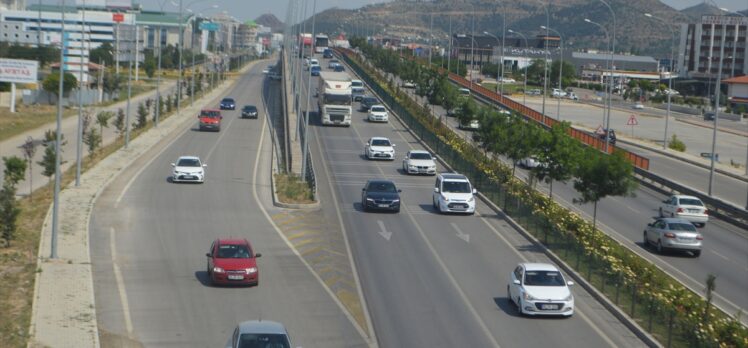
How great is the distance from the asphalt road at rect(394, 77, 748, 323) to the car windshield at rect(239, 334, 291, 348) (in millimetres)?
13511

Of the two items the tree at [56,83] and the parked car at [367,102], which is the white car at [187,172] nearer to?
the parked car at [367,102]

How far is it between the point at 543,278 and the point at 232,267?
7.78 metres

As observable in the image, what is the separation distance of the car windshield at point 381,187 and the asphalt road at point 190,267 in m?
4.01

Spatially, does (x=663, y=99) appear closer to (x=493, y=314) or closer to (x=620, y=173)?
(x=620, y=173)

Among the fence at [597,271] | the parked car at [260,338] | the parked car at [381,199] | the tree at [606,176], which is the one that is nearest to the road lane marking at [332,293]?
the parked car at [381,199]

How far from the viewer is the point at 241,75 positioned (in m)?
158

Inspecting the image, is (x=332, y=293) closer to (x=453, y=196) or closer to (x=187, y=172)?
(x=453, y=196)

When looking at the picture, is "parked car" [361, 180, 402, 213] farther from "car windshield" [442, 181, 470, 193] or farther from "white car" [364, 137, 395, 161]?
"white car" [364, 137, 395, 161]

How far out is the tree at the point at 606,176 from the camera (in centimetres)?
3316

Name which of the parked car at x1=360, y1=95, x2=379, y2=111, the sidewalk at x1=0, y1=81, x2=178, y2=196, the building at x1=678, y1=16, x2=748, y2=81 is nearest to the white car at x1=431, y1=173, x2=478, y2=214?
the sidewalk at x1=0, y1=81, x2=178, y2=196

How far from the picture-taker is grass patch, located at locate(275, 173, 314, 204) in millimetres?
40781

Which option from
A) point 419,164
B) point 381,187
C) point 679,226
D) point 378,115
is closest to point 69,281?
point 381,187

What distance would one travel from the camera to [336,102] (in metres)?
71.5

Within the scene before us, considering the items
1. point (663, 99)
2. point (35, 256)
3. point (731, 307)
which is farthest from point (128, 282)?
point (663, 99)
